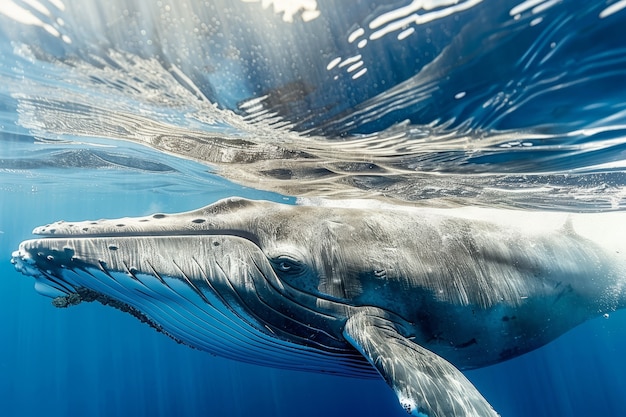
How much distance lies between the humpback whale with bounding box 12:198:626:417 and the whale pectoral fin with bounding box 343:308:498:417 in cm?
3

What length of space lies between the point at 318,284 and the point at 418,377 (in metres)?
2.18

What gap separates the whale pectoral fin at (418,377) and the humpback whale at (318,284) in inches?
1.0

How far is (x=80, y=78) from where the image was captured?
744cm

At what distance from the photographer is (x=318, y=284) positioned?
6.15 meters

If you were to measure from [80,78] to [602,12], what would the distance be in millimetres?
8227

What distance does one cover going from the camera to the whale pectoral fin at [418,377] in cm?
407

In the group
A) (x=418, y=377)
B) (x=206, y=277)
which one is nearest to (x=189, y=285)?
(x=206, y=277)

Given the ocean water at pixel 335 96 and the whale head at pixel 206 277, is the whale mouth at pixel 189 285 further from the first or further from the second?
the ocean water at pixel 335 96

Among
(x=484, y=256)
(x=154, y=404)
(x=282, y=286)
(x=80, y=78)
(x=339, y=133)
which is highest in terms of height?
(x=80, y=78)

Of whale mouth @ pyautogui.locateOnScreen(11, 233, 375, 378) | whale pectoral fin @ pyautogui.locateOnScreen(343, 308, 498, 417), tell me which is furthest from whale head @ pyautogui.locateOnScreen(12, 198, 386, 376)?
whale pectoral fin @ pyautogui.locateOnScreen(343, 308, 498, 417)

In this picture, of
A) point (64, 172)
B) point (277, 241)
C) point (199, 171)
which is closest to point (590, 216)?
point (277, 241)

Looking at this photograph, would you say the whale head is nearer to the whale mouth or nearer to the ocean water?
the whale mouth

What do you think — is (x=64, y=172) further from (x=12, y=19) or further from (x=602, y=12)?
(x=602, y=12)

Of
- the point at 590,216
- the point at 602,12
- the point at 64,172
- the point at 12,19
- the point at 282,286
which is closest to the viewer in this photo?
the point at 602,12
